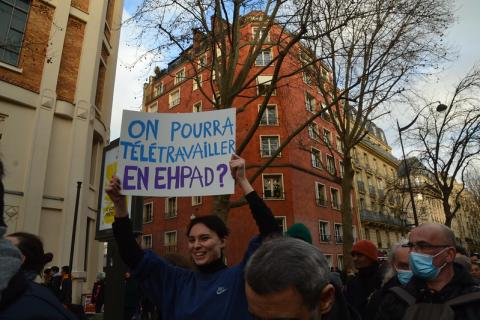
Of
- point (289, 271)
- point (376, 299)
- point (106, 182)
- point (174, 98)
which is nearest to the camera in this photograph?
point (289, 271)

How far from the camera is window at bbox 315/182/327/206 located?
31970 mm

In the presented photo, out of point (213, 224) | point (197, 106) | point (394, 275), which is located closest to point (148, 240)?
point (197, 106)

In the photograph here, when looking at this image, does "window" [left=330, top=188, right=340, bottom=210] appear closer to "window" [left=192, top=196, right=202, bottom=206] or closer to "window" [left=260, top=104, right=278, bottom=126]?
"window" [left=260, top=104, right=278, bottom=126]

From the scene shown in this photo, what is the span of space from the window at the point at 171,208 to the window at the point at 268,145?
30.9 feet

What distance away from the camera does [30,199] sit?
12586mm

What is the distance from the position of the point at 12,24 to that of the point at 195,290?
47.9ft

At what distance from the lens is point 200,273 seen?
2.60m

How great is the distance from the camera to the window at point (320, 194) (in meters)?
32.0

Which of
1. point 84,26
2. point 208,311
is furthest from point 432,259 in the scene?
point 84,26

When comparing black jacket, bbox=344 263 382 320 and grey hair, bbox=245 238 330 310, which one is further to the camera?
black jacket, bbox=344 263 382 320

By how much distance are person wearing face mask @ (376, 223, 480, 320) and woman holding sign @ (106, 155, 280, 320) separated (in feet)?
3.16

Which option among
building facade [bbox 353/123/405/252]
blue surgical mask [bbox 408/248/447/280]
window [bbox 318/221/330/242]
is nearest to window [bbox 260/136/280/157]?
window [bbox 318/221/330/242]

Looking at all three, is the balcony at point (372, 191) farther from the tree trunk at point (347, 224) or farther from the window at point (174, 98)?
the tree trunk at point (347, 224)

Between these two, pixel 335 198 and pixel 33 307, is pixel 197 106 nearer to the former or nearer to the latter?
pixel 335 198
